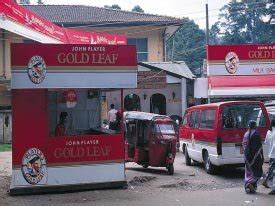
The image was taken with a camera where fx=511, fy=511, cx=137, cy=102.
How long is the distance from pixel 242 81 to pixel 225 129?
496 inches

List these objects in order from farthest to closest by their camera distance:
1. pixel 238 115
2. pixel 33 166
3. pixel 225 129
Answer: pixel 238 115 < pixel 225 129 < pixel 33 166

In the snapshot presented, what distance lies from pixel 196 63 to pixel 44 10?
31408 mm

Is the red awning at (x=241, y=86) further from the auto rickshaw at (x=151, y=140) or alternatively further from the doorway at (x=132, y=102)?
the auto rickshaw at (x=151, y=140)

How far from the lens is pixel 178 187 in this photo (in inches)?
484

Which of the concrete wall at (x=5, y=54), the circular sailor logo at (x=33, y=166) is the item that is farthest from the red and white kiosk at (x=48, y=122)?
the concrete wall at (x=5, y=54)

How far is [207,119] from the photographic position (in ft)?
48.3

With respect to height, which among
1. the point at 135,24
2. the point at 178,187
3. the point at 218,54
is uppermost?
the point at 135,24

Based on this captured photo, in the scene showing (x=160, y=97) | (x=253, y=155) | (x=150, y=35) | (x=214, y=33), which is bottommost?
(x=253, y=155)

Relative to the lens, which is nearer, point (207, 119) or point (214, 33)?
point (207, 119)

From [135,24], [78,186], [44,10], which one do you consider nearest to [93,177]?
[78,186]

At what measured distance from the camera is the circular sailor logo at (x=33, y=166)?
450 inches

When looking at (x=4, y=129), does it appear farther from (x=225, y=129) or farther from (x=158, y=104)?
(x=225, y=129)

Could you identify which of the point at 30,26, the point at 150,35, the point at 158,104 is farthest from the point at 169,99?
the point at 30,26

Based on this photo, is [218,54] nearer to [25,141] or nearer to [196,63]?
[25,141]
